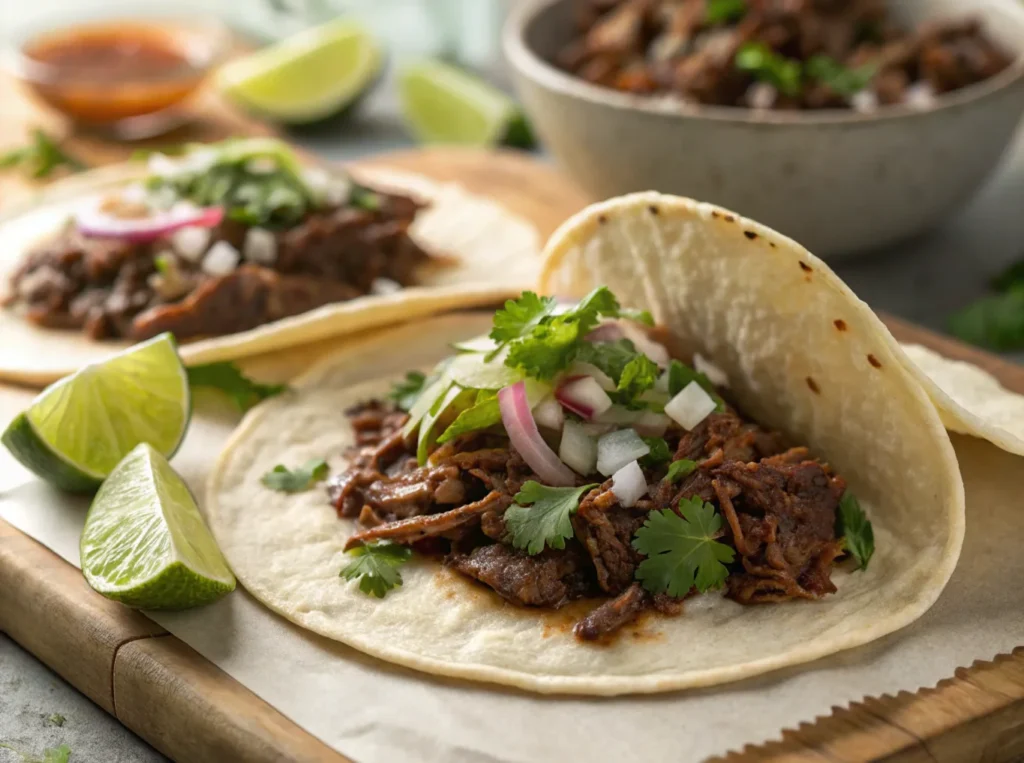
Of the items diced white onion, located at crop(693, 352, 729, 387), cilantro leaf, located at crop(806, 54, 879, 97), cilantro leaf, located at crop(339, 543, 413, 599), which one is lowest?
cilantro leaf, located at crop(339, 543, 413, 599)

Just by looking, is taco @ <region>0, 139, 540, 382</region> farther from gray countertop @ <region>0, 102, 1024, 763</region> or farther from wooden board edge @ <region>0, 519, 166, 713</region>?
gray countertop @ <region>0, 102, 1024, 763</region>

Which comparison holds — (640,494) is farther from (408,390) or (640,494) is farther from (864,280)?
(864,280)

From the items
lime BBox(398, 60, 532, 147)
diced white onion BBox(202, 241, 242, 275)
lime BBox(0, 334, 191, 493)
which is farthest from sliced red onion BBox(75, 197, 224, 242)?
lime BBox(398, 60, 532, 147)

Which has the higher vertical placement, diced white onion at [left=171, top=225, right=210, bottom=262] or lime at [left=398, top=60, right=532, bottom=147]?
diced white onion at [left=171, top=225, right=210, bottom=262]

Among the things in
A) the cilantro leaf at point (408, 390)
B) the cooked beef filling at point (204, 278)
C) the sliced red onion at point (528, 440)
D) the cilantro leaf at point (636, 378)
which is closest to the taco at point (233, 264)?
the cooked beef filling at point (204, 278)

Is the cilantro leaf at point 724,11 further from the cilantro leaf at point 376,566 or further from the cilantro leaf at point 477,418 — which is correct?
the cilantro leaf at point 376,566

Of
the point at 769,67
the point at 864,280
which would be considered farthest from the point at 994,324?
the point at 769,67
